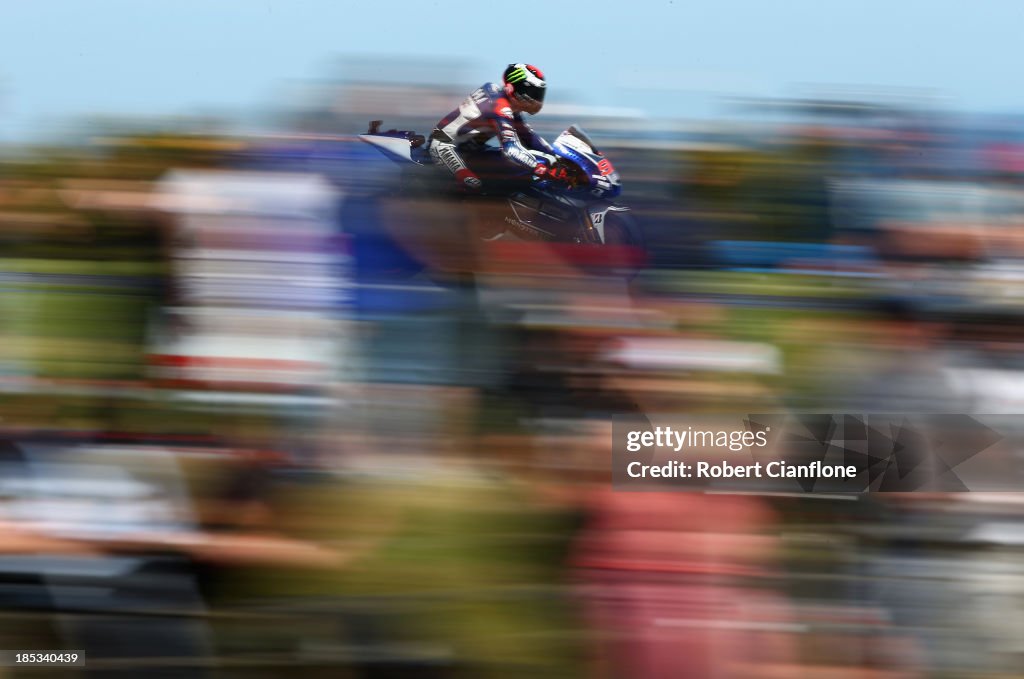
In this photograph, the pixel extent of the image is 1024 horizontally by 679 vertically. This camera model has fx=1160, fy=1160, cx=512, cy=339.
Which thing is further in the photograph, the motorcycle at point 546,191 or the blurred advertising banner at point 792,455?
the motorcycle at point 546,191

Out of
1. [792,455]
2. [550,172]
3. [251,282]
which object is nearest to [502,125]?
[550,172]

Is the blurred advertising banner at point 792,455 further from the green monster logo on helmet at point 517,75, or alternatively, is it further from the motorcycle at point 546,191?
the green monster logo on helmet at point 517,75

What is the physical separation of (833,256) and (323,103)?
0.93 metres

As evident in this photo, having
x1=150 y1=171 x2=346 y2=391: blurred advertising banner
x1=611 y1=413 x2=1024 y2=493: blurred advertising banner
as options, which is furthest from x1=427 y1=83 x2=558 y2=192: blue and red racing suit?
x1=611 y1=413 x2=1024 y2=493: blurred advertising banner

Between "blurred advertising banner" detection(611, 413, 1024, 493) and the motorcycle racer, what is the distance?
0.61 meters

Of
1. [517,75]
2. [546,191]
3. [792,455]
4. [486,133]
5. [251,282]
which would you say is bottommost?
[792,455]

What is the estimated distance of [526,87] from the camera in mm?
2209

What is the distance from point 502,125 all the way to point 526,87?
0.36 feet

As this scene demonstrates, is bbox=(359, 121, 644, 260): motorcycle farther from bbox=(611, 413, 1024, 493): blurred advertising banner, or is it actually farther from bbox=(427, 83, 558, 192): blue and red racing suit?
bbox=(611, 413, 1024, 493): blurred advertising banner

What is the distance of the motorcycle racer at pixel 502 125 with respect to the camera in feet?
6.97

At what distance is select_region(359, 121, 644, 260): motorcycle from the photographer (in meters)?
2.00

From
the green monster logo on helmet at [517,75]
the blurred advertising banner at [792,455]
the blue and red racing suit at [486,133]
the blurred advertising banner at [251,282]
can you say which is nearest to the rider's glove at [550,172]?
the blue and red racing suit at [486,133]

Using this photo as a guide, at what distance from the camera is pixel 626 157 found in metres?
2.16

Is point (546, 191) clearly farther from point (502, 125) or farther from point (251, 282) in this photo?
point (251, 282)
